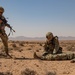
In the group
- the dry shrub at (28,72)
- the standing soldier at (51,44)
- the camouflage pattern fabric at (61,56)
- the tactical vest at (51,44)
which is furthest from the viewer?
the tactical vest at (51,44)

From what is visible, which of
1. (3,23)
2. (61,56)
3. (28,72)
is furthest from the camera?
(3,23)

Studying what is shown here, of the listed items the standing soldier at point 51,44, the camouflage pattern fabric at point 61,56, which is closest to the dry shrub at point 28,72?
the camouflage pattern fabric at point 61,56

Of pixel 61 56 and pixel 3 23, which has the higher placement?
pixel 3 23

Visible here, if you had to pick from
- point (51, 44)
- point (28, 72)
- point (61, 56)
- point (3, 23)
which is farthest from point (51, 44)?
point (28, 72)

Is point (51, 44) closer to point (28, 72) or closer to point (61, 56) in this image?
point (61, 56)

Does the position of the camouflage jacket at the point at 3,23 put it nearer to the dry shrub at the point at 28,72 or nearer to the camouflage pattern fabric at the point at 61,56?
the camouflage pattern fabric at the point at 61,56

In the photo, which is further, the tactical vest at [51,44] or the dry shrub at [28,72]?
the tactical vest at [51,44]

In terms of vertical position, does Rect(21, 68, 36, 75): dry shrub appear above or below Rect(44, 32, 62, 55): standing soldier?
below

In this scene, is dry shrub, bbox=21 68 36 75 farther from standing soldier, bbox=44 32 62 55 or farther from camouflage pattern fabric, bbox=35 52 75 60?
standing soldier, bbox=44 32 62 55

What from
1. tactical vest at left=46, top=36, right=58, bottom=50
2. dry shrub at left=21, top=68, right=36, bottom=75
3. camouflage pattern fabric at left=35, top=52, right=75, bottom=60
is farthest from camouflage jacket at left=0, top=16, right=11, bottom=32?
dry shrub at left=21, top=68, right=36, bottom=75

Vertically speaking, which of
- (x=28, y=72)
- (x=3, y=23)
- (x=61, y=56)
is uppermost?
(x=3, y=23)

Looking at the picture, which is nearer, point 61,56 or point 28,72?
point 28,72

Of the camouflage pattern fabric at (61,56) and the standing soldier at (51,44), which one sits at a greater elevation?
the standing soldier at (51,44)

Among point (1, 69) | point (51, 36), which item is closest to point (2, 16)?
point (51, 36)
